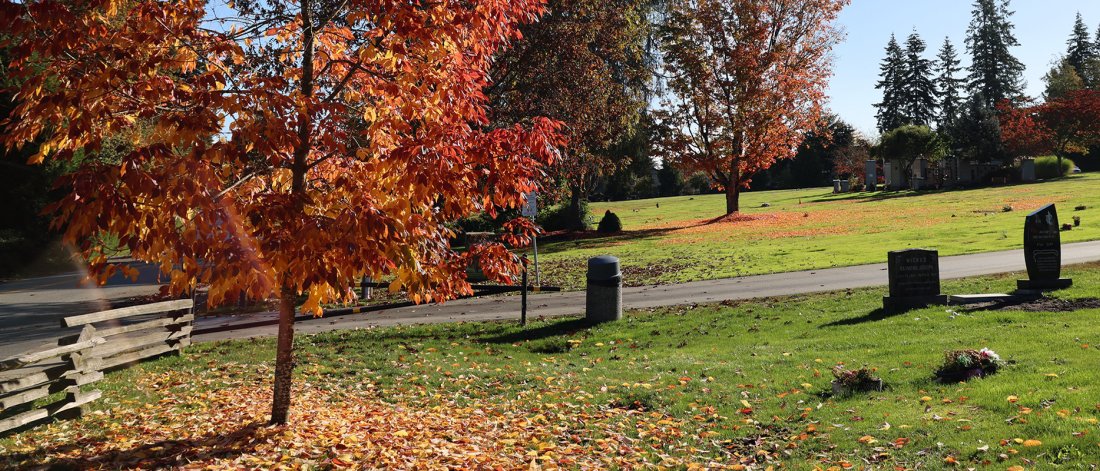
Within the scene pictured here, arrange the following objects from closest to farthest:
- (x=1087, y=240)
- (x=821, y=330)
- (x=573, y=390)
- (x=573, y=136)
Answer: (x=573, y=390), (x=821, y=330), (x=1087, y=240), (x=573, y=136)

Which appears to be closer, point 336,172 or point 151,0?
point 151,0

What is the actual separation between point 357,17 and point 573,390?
5876 millimetres

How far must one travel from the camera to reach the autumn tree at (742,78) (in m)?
45.7

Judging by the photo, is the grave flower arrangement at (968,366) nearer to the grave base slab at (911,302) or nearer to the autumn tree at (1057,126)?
the grave base slab at (911,302)

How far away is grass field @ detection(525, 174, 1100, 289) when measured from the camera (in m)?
25.5

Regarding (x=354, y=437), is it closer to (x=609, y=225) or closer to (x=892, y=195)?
(x=609, y=225)

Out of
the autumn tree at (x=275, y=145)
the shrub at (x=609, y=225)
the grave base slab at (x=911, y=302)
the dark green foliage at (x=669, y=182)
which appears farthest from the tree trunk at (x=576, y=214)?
the dark green foliage at (x=669, y=182)

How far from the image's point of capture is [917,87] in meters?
112

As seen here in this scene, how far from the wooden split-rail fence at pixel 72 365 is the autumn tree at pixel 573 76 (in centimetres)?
1732

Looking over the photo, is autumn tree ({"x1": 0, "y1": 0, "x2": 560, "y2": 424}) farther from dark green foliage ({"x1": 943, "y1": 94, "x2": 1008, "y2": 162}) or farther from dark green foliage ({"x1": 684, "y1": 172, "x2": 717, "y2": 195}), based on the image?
dark green foliage ({"x1": 684, "y1": 172, "x2": 717, "y2": 195})

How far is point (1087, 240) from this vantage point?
2534 centimetres

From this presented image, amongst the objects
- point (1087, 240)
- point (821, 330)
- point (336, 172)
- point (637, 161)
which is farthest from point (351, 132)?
point (637, 161)

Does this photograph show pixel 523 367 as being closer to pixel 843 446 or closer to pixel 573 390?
pixel 573 390

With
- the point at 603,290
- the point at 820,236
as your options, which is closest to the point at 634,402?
the point at 603,290
